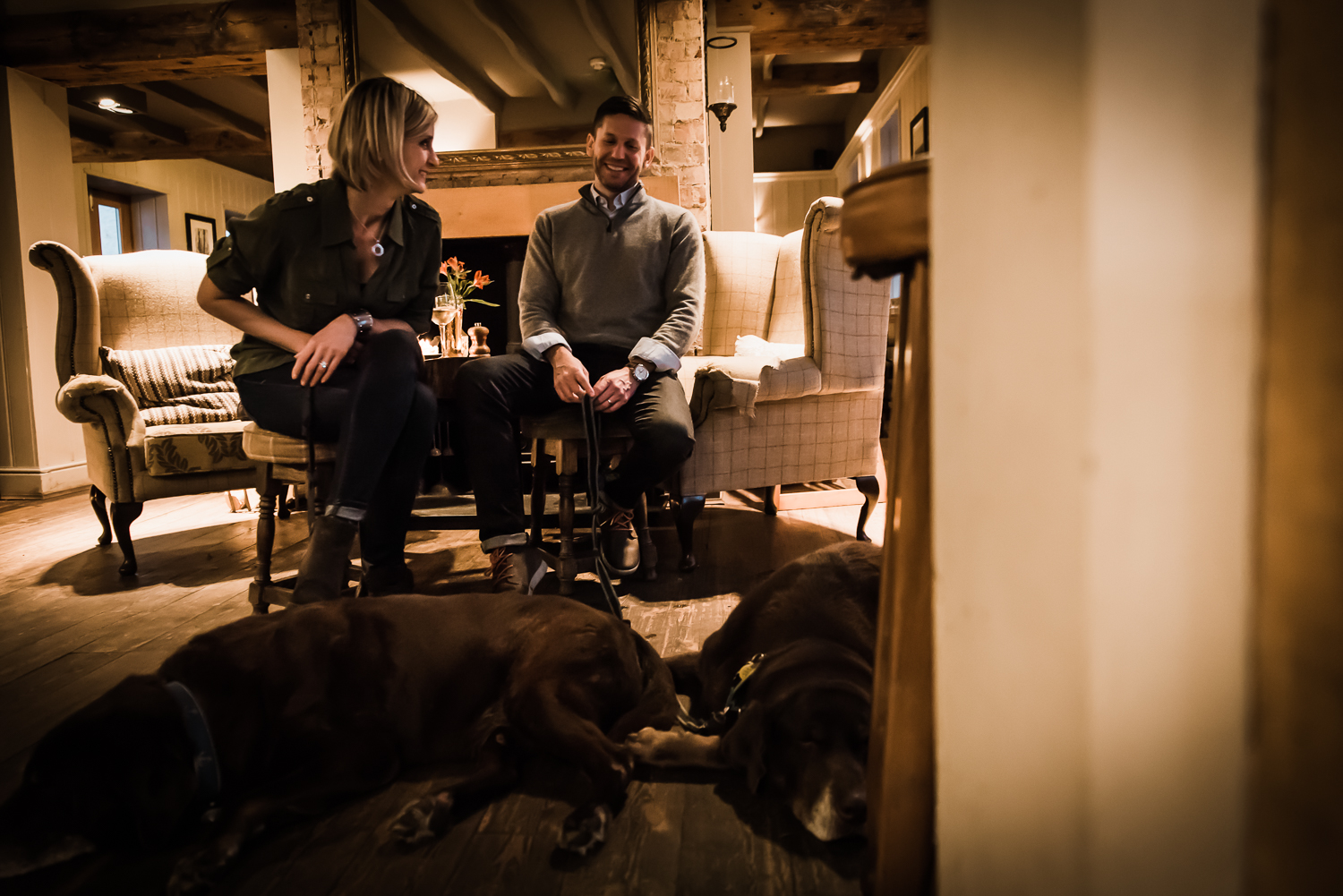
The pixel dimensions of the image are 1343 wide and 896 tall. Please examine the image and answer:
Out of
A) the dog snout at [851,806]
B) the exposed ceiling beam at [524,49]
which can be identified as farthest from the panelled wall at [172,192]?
the dog snout at [851,806]

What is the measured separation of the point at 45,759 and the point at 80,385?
2.10 m

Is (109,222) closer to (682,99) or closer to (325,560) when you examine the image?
(682,99)

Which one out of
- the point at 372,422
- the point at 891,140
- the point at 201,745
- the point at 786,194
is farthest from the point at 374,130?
the point at 786,194

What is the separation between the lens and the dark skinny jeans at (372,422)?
187 cm

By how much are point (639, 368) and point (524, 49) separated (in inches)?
142

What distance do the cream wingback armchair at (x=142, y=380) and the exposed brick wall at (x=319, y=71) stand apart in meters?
2.05

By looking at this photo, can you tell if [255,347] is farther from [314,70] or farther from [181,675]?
[314,70]

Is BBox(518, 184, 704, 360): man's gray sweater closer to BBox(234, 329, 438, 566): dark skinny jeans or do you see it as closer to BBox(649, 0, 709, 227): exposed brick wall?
BBox(234, 329, 438, 566): dark skinny jeans

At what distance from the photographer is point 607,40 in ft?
15.7

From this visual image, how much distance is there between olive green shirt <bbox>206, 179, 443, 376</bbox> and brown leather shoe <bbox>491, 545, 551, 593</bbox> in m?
0.75

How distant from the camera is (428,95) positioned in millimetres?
5102

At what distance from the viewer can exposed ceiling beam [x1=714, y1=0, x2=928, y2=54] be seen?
16.1ft

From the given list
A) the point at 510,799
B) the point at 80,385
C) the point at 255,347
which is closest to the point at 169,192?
the point at 80,385

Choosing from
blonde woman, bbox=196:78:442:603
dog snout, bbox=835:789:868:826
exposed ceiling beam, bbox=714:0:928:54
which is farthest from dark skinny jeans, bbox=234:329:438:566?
exposed ceiling beam, bbox=714:0:928:54
